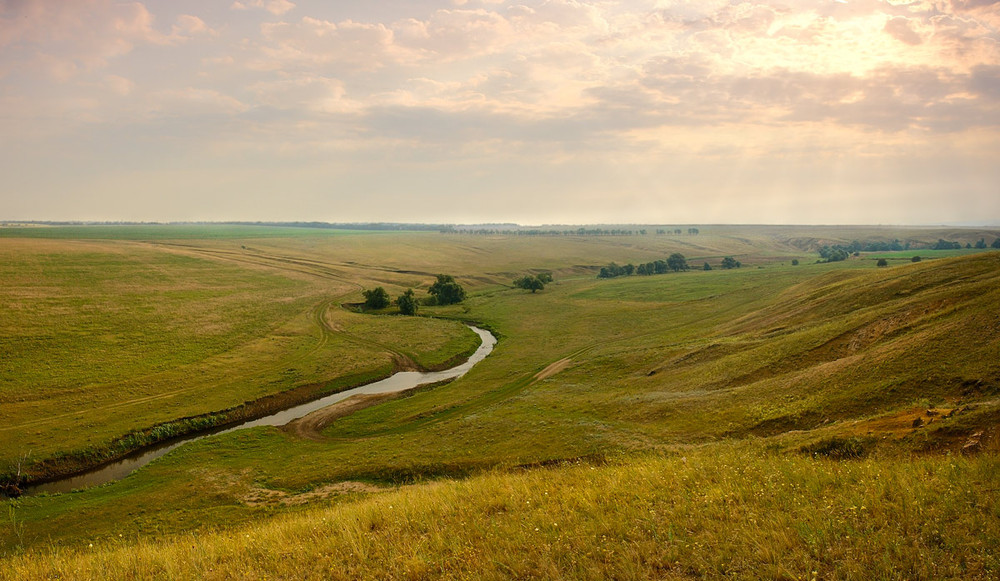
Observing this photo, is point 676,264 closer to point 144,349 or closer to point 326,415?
point 326,415

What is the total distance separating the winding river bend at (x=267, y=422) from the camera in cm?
3297

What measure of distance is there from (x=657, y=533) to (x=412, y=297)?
91053mm

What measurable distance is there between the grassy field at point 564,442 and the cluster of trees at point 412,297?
1605 cm

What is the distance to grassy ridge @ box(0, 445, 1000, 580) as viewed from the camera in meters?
8.26

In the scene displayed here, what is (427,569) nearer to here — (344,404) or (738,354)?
(738,354)

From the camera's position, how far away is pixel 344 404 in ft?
156

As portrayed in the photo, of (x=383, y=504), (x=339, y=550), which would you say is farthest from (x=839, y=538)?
(x=383, y=504)

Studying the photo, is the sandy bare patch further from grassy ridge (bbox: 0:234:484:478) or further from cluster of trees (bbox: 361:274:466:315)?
cluster of trees (bbox: 361:274:466:315)

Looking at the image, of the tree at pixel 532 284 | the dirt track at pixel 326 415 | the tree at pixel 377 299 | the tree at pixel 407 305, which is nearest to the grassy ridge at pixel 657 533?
the dirt track at pixel 326 415

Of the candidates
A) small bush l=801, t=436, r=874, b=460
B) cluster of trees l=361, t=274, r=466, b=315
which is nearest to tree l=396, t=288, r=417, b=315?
cluster of trees l=361, t=274, r=466, b=315

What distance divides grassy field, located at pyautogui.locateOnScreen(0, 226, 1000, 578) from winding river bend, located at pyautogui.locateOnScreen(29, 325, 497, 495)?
8.86 ft

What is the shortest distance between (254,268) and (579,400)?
410ft

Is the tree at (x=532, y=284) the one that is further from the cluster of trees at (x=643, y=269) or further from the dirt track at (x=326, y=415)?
the dirt track at (x=326, y=415)

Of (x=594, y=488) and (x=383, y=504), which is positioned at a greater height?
(x=594, y=488)
